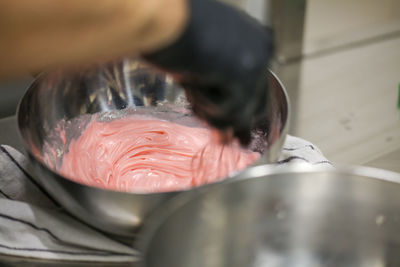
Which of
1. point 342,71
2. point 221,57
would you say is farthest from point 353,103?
point 221,57

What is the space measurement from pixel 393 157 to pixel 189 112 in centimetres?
57

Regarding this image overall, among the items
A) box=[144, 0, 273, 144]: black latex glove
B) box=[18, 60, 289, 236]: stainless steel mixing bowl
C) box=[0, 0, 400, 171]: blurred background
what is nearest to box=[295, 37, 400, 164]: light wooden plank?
box=[0, 0, 400, 171]: blurred background

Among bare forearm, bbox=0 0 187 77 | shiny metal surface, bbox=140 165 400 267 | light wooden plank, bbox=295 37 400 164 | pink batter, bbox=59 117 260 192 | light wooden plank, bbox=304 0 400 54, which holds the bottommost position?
light wooden plank, bbox=295 37 400 164

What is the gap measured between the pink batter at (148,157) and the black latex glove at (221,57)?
0.23 metres

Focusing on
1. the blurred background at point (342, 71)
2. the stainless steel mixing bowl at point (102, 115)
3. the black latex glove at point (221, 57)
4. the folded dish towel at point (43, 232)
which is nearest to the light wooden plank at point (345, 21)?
the blurred background at point (342, 71)

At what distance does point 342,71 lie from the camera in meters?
1.51

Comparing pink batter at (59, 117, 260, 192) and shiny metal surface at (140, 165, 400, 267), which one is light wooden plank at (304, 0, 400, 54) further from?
shiny metal surface at (140, 165, 400, 267)

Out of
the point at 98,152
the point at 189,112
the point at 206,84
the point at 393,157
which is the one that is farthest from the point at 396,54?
the point at 206,84

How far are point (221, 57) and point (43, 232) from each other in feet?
1.15

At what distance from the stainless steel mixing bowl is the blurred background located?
20.8 inches

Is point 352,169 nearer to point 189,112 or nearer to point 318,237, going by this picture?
point 318,237

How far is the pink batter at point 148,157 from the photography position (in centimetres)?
68

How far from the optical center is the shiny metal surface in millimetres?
484

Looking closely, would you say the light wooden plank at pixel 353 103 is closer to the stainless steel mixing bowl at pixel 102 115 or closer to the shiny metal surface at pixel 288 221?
the stainless steel mixing bowl at pixel 102 115
